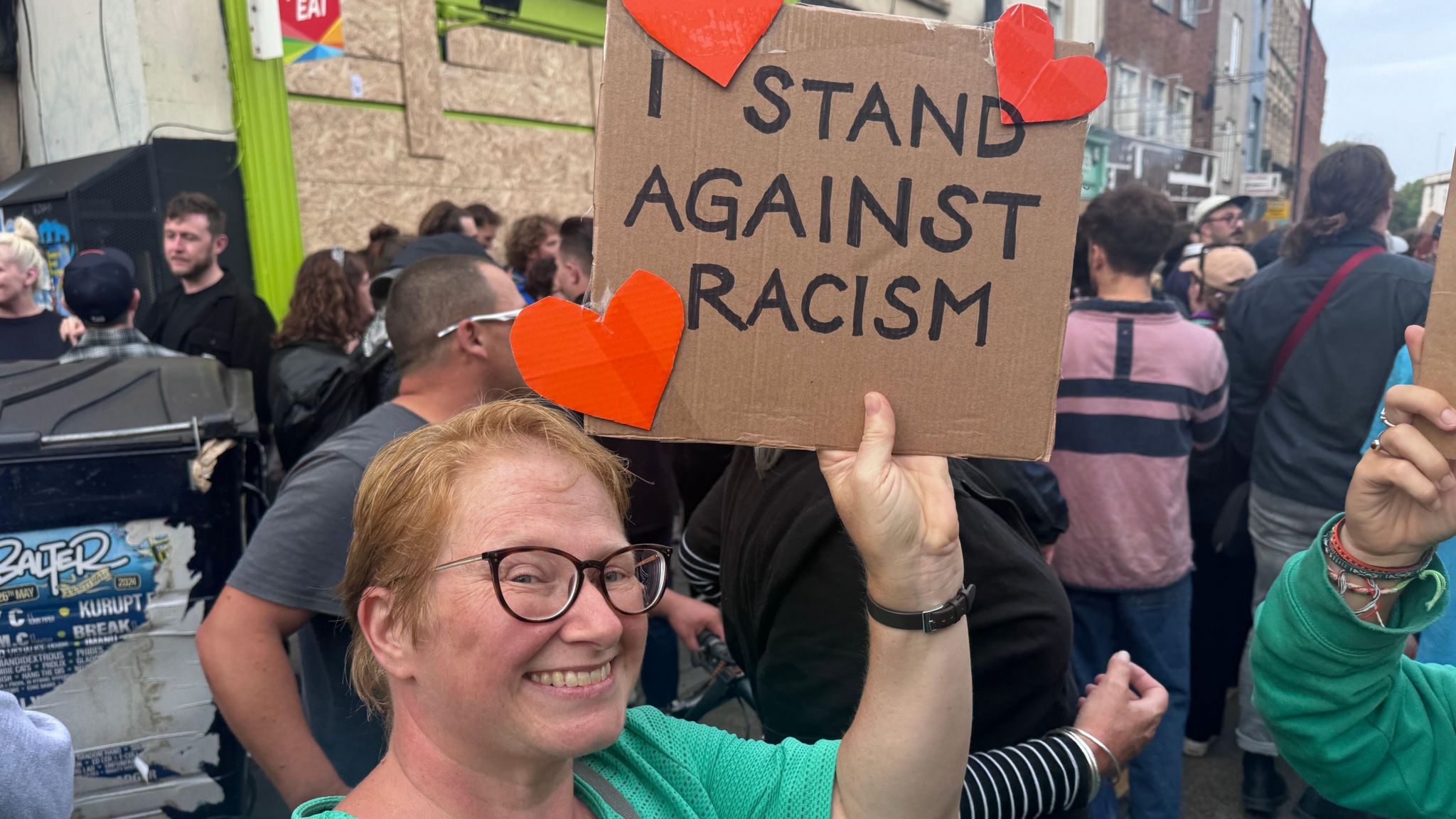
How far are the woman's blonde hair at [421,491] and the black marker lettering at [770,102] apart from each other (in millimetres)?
493

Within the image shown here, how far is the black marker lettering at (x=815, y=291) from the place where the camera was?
1.23 meters

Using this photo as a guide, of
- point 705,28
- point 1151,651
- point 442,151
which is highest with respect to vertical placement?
point 442,151

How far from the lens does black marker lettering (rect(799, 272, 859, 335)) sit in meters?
1.23

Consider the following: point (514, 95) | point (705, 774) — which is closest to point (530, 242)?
point (514, 95)

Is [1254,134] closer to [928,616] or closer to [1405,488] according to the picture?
[1405,488]

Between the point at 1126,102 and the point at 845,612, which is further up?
the point at 1126,102

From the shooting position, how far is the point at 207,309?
4.81 meters

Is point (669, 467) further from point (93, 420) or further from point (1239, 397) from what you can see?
point (1239, 397)

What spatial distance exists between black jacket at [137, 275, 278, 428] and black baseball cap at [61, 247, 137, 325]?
1103mm

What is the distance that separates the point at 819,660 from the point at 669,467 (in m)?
2.09

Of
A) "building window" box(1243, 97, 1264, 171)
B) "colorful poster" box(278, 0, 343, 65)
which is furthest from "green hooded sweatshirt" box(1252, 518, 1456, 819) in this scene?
"building window" box(1243, 97, 1264, 171)

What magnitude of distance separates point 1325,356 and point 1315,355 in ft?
0.11

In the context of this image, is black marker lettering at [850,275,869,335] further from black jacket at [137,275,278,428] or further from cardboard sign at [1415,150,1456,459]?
black jacket at [137,275,278,428]

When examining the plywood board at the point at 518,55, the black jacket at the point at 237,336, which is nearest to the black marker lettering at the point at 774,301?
the black jacket at the point at 237,336
